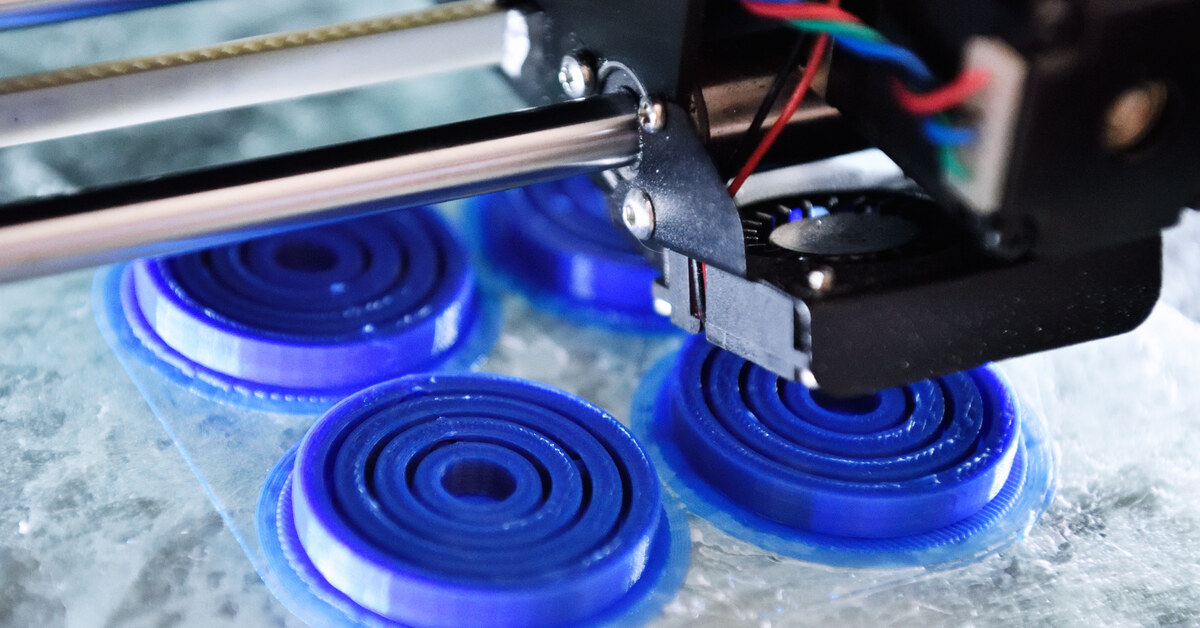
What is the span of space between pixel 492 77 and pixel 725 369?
49cm

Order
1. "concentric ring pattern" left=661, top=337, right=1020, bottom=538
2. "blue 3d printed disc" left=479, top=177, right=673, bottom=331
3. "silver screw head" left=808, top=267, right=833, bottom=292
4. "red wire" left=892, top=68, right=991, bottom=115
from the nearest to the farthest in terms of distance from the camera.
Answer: "red wire" left=892, top=68, right=991, bottom=115
"silver screw head" left=808, top=267, right=833, bottom=292
"concentric ring pattern" left=661, top=337, right=1020, bottom=538
"blue 3d printed disc" left=479, top=177, right=673, bottom=331

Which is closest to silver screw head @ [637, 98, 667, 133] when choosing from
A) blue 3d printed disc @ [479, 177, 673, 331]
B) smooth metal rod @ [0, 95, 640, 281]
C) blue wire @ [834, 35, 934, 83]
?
smooth metal rod @ [0, 95, 640, 281]

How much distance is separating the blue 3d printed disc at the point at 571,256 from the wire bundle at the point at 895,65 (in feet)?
1.02

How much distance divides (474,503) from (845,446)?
0.26 m

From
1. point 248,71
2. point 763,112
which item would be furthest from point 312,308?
point 763,112

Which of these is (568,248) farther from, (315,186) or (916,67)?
(916,67)

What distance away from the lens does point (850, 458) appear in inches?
35.6

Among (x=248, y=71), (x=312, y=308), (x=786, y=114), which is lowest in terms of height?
(x=312, y=308)

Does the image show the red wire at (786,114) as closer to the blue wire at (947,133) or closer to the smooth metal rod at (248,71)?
the blue wire at (947,133)

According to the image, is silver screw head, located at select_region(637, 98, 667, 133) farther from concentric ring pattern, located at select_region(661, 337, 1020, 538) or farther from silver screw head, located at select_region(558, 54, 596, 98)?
concentric ring pattern, located at select_region(661, 337, 1020, 538)

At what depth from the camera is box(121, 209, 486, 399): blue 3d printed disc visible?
968 mm

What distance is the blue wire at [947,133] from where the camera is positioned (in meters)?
0.65

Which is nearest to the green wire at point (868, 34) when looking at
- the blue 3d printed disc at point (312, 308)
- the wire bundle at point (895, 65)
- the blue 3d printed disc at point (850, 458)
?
the wire bundle at point (895, 65)

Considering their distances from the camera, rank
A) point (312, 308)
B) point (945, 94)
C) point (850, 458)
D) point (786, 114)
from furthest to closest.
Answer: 1. point (312, 308)
2. point (850, 458)
3. point (786, 114)
4. point (945, 94)
